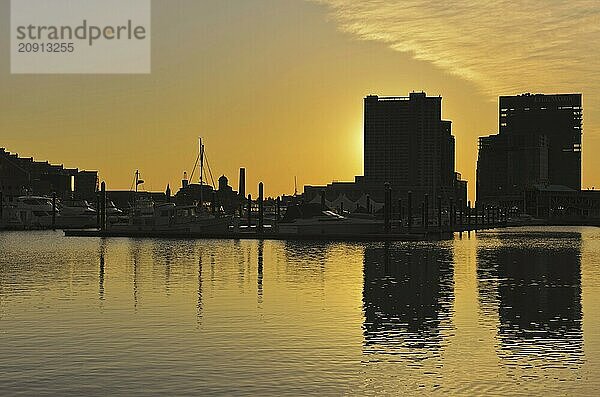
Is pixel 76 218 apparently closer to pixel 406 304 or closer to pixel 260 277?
pixel 260 277

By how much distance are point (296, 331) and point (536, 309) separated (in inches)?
426

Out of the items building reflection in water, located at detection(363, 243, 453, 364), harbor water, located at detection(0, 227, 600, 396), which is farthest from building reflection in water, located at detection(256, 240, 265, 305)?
building reflection in water, located at detection(363, 243, 453, 364)

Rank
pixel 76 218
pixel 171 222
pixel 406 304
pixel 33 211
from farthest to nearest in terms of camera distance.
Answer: pixel 33 211, pixel 76 218, pixel 171 222, pixel 406 304

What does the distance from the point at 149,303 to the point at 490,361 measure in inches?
649

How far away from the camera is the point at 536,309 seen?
114 ft

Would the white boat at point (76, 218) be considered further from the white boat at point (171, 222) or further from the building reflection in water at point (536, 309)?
the building reflection in water at point (536, 309)

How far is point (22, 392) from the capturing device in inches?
783

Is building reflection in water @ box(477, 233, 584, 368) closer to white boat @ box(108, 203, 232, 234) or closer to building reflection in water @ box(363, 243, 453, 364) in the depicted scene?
building reflection in water @ box(363, 243, 453, 364)

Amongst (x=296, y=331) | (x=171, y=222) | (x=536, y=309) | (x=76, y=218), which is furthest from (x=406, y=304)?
(x=76, y=218)

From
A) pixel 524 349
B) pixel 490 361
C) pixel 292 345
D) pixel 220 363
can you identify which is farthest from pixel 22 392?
pixel 524 349

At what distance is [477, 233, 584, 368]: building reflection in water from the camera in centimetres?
2458

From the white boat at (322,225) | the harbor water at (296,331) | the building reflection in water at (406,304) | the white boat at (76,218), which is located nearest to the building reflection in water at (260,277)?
the harbor water at (296,331)

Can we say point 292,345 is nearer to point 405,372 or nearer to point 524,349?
point 405,372

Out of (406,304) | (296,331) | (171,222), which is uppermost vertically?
(171,222)
